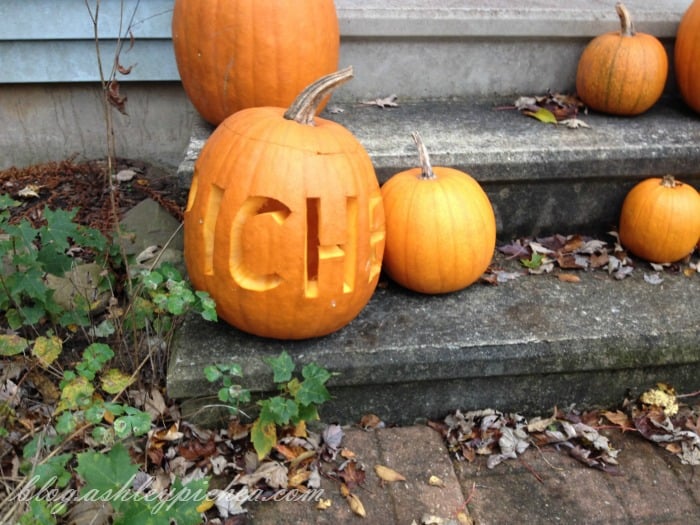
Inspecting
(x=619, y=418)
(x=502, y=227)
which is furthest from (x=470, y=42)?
(x=619, y=418)

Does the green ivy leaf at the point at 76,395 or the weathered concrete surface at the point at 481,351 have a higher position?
the green ivy leaf at the point at 76,395

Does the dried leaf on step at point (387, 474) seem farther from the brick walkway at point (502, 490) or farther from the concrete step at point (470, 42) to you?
the concrete step at point (470, 42)

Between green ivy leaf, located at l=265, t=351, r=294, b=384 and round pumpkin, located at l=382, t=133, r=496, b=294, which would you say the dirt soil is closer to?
round pumpkin, located at l=382, t=133, r=496, b=294

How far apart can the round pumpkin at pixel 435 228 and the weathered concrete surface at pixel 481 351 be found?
0.43 feet

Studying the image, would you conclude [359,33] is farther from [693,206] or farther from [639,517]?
[639,517]

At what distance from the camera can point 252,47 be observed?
8.69 feet

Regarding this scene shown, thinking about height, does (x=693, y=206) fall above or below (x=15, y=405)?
above

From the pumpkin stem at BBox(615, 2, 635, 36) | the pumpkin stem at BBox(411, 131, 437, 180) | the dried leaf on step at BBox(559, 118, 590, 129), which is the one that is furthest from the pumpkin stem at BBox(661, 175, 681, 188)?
→ the pumpkin stem at BBox(411, 131, 437, 180)

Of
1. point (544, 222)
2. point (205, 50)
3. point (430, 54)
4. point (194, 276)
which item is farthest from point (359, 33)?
point (194, 276)

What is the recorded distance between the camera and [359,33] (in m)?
3.24

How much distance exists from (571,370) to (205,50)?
1.88 m

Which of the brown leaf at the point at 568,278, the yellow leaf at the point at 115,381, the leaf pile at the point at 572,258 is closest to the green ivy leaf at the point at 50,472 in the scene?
the yellow leaf at the point at 115,381

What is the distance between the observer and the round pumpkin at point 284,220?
6.83 ft

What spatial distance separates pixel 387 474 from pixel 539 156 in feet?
4.90
